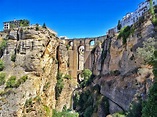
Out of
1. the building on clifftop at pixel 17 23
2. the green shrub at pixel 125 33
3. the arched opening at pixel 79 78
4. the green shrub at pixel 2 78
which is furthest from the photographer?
the arched opening at pixel 79 78

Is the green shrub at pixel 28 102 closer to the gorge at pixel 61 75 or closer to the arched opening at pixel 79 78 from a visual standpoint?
the gorge at pixel 61 75

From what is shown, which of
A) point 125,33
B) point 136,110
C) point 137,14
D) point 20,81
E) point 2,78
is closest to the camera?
point 136,110

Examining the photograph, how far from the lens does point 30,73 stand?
41344 millimetres

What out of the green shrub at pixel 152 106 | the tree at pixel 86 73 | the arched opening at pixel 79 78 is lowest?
the green shrub at pixel 152 106

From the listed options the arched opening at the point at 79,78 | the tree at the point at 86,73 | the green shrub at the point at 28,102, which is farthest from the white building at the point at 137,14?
the green shrub at the point at 28,102

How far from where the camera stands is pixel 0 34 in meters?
48.4

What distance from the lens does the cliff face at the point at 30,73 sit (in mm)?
37531

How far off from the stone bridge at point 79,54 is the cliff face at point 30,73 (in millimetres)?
12271

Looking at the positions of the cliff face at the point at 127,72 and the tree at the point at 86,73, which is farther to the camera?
the tree at the point at 86,73

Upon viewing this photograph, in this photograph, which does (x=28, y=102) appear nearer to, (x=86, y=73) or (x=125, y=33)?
(x=125, y=33)

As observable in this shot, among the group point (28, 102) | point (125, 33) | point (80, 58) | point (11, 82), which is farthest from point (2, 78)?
point (80, 58)

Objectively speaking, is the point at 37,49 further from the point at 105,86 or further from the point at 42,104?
the point at 105,86

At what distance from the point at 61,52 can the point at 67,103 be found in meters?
12.7

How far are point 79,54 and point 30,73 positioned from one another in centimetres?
2653
